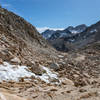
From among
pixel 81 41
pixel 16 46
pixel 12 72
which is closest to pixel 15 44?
pixel 16 46

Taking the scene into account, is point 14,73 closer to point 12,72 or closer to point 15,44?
point 12,72

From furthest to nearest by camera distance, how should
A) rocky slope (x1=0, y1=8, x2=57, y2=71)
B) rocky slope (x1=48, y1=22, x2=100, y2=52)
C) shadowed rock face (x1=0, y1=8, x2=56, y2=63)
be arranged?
rocky slope (x1=48, y1=22, x2=100, y2=52) → shadowed rock face (x1=0, y1=8, x2=56, y2=63) → rocky slope (x1=0, y1=8, x2=57, y2=71)

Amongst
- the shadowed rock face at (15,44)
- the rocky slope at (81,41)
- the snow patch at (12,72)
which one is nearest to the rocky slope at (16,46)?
the shadowed rock face at (15,44)

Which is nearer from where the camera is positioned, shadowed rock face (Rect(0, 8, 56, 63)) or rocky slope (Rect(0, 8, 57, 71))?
rocky slope (Rect(0, 8, 57, 71))

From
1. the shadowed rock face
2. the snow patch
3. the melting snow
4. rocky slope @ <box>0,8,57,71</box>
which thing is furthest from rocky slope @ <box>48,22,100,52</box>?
the snow patch

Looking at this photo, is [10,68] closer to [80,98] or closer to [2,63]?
[2,63]

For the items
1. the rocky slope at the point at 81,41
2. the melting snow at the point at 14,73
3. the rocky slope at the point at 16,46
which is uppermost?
the rocky slope at the point at 81,41

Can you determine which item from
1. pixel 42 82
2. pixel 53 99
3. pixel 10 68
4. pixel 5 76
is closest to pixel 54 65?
pixel 42 82

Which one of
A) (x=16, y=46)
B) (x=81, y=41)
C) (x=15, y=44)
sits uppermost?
(x=81, y=41)

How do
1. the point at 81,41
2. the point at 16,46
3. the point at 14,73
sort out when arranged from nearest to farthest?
the point at 14,73 < the point at 16,46 < the point at 81,41

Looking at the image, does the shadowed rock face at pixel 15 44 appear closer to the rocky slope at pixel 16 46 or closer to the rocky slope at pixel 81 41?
the rocky slope at pixel 16 46

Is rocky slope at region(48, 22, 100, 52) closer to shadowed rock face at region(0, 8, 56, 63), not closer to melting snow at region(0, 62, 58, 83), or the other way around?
shadowed rock face at region(0, 8, 56, 63)

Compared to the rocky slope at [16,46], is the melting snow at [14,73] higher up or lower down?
lower down

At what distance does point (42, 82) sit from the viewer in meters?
10.4
